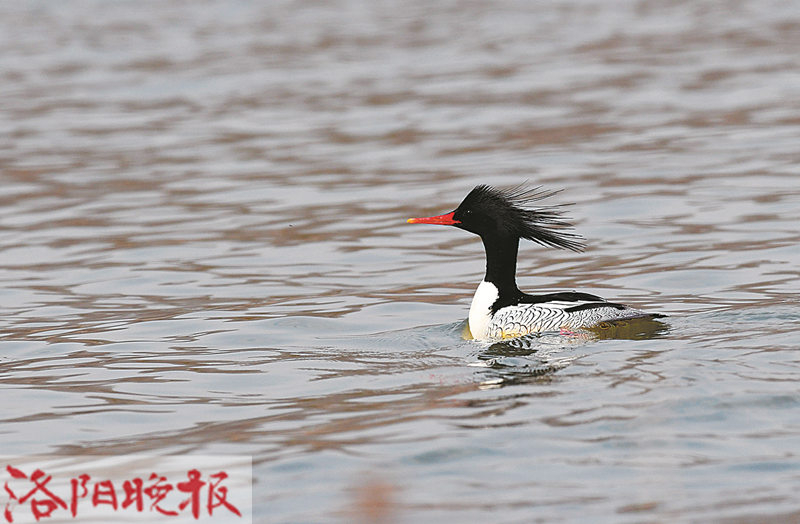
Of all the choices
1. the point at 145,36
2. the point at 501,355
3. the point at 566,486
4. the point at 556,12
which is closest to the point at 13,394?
the point at 501,355

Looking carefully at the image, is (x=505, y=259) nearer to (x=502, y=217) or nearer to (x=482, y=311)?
(x=502, y=217)

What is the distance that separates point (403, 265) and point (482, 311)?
114 inches

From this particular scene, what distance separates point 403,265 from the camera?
12281 mm

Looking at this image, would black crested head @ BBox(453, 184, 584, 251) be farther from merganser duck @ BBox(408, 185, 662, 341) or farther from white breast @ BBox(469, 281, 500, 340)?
white breast @ BBox(469, 281, 500, 340)

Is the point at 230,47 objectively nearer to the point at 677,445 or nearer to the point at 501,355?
the point at 501,355

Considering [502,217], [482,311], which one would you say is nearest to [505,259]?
[502,217]

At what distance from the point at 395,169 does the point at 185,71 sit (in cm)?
962

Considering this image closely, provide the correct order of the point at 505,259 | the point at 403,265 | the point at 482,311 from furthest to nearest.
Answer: the point at 403,265 < the point at 505,259 < the point at 482,311

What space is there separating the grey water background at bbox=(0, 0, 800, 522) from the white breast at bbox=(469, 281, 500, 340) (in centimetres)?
22

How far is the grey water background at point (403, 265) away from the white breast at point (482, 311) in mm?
221

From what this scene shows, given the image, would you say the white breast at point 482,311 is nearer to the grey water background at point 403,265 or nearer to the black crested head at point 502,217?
the grey water background at point 403,265

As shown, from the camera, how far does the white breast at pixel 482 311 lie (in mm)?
9352

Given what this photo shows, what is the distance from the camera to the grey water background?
6.38m

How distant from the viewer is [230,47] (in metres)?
27.9
